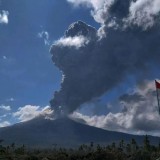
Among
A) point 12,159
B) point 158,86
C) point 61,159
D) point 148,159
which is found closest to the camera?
point 158,86

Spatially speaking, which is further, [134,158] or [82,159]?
[82,159]

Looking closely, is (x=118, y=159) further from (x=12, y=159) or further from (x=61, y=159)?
(x=12, y=159)

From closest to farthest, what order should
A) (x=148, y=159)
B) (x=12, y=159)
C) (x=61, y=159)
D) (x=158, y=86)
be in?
(x=158, y=86) < (x=148, y=159) < (x=12, y=159) < (x=61, y=159)

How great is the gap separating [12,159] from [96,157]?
24294mm

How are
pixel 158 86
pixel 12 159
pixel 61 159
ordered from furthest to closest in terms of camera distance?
1. pixel 61 159
2. pixel 12 159
3. pixel 158 86

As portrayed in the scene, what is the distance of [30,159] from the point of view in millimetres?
122750

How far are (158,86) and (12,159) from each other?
6803cm

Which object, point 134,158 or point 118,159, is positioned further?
point 118,159

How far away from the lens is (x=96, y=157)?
406 feet

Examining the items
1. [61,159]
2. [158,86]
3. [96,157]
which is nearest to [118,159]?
[96,157]

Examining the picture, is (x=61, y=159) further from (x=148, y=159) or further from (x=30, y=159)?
(x=148, y=159)

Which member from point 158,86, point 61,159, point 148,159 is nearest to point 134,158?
point 148,159

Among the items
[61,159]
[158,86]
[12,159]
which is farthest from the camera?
[61,159]

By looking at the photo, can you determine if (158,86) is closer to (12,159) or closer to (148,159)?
(148,159)
